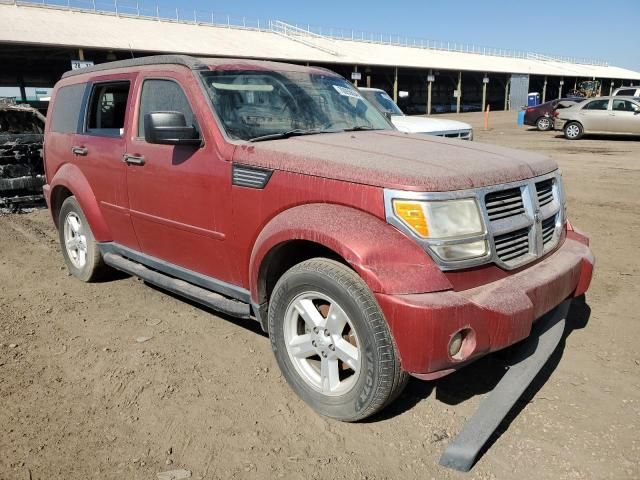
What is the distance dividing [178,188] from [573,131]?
777 inches

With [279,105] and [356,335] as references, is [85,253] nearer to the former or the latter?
[279,105]

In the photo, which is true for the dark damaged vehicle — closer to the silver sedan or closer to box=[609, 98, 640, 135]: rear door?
the silver sedan

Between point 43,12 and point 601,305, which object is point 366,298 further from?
point 43,12

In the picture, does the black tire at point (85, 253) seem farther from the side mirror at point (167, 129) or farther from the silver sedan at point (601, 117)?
the silver sedan at point (601, 117)

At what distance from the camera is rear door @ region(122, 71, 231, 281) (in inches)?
137

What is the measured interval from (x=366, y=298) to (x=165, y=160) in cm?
195

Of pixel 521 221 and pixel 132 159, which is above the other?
pixel 132 159

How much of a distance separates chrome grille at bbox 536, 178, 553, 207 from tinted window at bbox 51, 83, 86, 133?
13.1 feet

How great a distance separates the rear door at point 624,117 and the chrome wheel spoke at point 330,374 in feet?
64.9

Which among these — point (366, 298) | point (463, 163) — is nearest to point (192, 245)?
point (366, 298)

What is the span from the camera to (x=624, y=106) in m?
19.0

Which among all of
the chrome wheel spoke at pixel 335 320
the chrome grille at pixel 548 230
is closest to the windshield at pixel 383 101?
the chrome grille at pixel 548 230

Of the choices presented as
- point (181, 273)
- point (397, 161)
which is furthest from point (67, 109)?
point (397, 161)

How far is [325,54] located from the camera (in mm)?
34375
